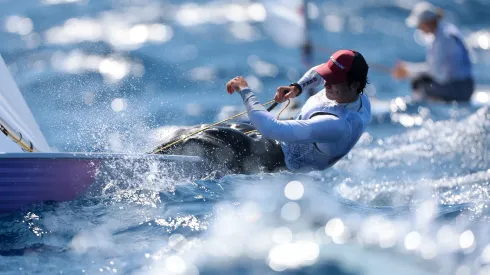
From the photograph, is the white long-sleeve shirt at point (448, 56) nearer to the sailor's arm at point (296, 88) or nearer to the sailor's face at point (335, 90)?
the sailor's arm at point (296, 88)

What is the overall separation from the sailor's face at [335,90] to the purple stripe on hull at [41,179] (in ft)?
4.19

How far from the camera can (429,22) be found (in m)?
7.48

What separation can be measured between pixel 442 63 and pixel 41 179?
5302mm

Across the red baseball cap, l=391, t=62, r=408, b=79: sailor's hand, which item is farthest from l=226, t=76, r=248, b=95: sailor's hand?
l=391, t=62, r=408, b=79: sailor's hand

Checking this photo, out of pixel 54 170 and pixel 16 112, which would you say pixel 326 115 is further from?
pixel 16 112

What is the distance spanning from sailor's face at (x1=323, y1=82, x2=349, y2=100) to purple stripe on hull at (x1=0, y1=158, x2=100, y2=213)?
1277mm

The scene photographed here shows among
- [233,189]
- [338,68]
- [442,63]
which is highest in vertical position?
Result: [442,63]

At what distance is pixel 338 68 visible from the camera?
3.68m

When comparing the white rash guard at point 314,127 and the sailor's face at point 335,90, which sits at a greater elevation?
the sailor's face at point 335,90

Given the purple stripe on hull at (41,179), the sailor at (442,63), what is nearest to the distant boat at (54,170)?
the purple stripe on hull at (41,179)

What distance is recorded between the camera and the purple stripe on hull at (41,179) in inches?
132

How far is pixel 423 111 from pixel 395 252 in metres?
4.65

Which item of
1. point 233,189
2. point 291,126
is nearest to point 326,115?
point 291,126

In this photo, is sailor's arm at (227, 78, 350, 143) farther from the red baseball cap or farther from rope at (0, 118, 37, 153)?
rope at (0, 118, 37, 153)
